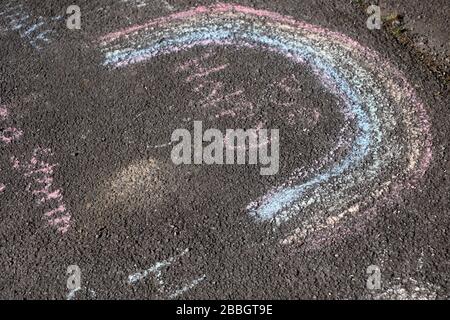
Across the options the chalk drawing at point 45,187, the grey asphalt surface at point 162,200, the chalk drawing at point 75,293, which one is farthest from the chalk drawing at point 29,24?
the chalk drawing at point 75,293

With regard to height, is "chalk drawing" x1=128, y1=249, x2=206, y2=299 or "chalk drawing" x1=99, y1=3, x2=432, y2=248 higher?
"chalk drawing" x1=99, y1=3, x2=432, y2=248

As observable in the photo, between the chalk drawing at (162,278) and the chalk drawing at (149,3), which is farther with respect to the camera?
the chalk drawing at (149,3)

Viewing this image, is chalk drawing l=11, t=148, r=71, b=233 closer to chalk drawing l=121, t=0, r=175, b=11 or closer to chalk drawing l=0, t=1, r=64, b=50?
chalk drawing l=0, t=1, r=64, b=50

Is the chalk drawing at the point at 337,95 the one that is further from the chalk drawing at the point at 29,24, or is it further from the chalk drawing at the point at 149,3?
the chalk drawing at the point at 29,24

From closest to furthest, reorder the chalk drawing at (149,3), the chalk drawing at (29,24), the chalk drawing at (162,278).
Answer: the chalk drawing at (162,278) → the chalk drawing at (29,24) → the chalk drawing at (149,3)

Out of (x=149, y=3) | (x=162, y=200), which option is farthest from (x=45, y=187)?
(x=149, y=3)

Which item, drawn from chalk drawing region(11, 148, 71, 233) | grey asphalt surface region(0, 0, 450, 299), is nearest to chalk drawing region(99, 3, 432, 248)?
grey asphalt surface region(0, 0, 450, 299)
